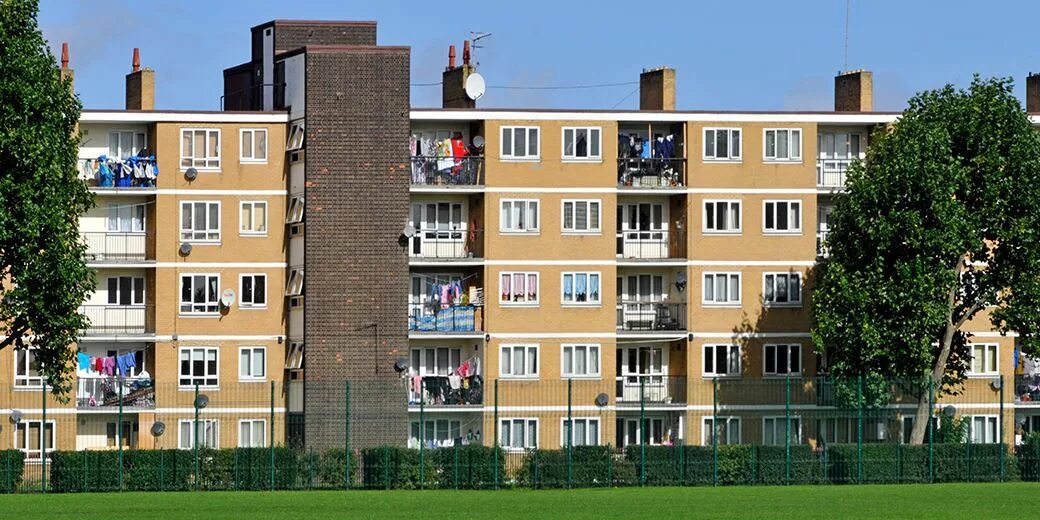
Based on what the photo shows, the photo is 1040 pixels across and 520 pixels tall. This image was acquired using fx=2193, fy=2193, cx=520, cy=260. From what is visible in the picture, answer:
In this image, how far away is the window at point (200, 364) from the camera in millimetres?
78812

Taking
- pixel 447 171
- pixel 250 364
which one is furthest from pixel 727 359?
pixel 250 364

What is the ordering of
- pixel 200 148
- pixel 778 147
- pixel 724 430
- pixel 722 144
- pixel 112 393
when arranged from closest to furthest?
1. pixel 724 430
2. pixel 112 393
3. pixel 200 148
4. pixel 722 144
5. pixel 778 147

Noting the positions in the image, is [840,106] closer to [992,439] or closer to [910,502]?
[992,439]

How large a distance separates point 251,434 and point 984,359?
3146 cm

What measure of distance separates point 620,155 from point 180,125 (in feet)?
53.2

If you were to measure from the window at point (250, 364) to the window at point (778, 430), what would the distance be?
18.5 meters

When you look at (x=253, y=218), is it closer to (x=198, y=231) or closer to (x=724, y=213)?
(x=198, y=231)

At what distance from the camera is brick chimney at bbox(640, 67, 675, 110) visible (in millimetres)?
82750

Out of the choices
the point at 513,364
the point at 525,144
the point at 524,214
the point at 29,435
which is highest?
the point at 525,144

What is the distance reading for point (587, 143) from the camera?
8081 centimetres

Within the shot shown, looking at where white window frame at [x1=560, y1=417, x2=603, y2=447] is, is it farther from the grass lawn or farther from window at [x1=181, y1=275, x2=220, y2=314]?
window at [x1=181, y1=275, x2=220, y2=314]

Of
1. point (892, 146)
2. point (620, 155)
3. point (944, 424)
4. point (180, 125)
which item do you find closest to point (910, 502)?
point (944, 424)

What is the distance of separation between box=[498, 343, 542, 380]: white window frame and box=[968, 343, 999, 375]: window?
16.6 meters

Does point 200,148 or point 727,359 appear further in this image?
point 727,359
